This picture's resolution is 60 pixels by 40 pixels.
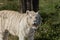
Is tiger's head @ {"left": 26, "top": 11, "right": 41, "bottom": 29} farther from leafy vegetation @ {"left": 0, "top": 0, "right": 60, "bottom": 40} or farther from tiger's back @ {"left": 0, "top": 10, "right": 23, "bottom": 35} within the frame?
leafy vegetation @ {"left": 0, "top": 0, "right": 60, "bottom": 40}

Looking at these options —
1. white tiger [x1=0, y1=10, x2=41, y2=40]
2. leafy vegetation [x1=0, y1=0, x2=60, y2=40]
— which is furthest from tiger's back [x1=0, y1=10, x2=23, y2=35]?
leafy vegetation [x1=0, y1=0, x2=60, y2=40]

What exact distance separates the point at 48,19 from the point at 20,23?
3774 mm

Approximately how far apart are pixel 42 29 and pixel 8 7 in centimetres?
344

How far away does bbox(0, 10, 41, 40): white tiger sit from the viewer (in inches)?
256

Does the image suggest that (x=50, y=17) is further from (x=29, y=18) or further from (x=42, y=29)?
(x=29, y=18)

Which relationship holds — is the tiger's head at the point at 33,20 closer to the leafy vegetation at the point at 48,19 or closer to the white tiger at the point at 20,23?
the white tiger at the point at 20,23

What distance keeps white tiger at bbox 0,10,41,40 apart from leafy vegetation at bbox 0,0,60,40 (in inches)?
52.6

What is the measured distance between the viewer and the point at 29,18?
260 inches

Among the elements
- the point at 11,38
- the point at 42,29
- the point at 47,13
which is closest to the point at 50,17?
the point at 47,13

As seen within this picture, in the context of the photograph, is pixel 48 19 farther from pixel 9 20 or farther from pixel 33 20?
pixel 33 20

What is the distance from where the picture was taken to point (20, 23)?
6.90 metres

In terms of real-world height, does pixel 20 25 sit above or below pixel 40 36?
above

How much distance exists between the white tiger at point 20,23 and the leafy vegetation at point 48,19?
4.38ft

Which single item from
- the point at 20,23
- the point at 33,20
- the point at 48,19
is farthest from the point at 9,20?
the point at 48,19
